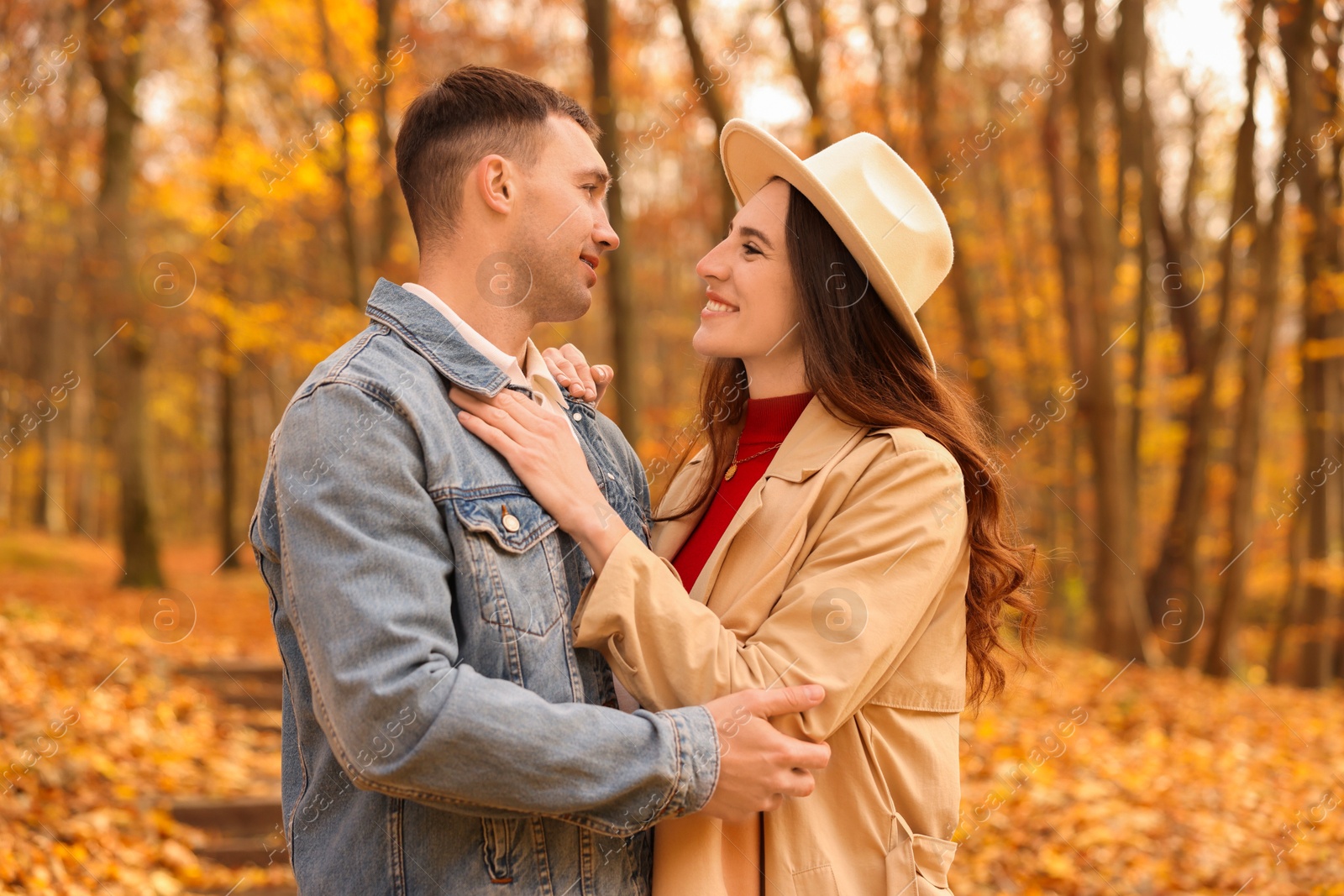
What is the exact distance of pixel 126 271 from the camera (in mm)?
10562

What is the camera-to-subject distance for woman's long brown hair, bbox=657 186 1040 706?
233 cm

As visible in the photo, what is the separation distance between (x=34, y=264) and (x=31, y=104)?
7.52 feet

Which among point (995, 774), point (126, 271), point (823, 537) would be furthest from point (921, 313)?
point (823, 537)

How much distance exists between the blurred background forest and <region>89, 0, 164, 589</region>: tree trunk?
0.04 meters

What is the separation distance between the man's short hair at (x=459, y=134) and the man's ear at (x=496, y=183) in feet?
0.08

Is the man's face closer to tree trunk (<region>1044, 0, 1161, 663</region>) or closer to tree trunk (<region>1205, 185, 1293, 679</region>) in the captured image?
tree trunk (<region>1044, 0, 1161, 663</region>)

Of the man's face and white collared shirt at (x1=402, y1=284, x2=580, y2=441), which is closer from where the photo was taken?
white collared shirt at (x1=402, y1=284, x2=580, y2=441)

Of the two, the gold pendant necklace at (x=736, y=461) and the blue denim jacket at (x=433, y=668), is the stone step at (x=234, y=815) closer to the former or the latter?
the blue denim jacket at (x=433, y=668)

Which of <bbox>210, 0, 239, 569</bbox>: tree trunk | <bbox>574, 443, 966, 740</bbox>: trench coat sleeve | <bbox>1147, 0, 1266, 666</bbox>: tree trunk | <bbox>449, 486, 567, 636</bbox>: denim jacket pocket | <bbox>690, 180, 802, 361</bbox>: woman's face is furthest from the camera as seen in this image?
<bbox>210, 0, 239, 569</bbox>: tree trunk

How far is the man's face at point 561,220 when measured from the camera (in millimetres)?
2176

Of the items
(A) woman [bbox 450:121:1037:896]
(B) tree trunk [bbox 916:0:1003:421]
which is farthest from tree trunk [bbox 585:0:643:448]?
(A) woman [bbox 450:121:1037:896]

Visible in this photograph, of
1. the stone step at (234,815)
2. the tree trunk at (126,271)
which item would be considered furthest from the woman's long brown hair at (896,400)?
the tree trunk at (126,271)

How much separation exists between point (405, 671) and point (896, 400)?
1.33 metres

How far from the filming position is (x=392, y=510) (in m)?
1.69
